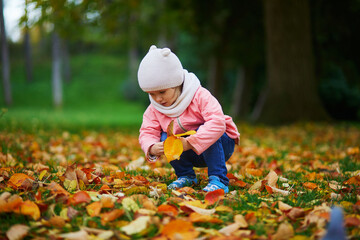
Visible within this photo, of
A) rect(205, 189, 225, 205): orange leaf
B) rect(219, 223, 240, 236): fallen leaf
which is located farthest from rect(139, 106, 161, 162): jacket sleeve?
rect(219, 223, 240, 236): fallen leaf

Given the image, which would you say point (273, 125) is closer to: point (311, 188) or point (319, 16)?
point (319, 16)

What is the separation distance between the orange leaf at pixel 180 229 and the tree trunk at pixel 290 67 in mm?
7475

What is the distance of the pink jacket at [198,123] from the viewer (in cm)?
237

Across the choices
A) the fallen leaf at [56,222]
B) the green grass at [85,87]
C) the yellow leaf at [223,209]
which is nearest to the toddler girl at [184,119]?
the yellow leaf at [223,209]

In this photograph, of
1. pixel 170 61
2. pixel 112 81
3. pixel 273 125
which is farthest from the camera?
pixel 112 81

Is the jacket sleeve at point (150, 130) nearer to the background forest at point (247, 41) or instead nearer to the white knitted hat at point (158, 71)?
the white knitted hat at point (158, 71)

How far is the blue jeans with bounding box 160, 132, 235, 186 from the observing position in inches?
99.5

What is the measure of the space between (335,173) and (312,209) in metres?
1.35

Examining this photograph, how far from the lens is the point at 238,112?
17.3 metres

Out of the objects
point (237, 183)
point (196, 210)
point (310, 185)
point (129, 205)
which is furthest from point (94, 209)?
point (310, 185)

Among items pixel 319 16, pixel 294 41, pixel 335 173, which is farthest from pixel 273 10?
pixel 335 173

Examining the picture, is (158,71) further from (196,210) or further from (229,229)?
(229,229)

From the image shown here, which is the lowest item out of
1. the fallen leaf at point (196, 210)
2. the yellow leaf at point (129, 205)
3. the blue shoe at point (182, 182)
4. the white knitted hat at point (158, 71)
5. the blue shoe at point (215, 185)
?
the blue shoe at point (182, 182)

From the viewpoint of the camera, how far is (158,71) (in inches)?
93.4
